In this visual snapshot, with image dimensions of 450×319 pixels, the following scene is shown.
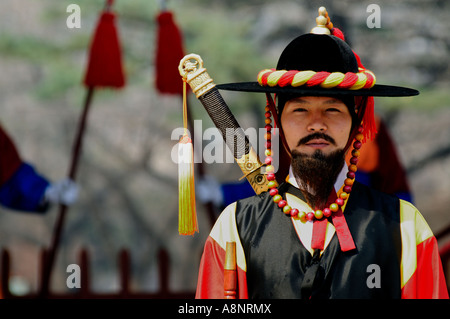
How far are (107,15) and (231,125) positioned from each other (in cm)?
424

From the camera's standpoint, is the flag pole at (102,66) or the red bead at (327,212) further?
the flag pole at (102,66)

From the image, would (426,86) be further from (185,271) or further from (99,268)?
(99,268)

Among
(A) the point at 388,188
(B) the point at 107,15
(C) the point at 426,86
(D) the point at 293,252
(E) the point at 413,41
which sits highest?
(E) the point at 413,41

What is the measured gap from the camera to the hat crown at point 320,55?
9.57 feet

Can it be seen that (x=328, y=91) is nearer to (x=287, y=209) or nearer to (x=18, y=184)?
(x=287, y=209)

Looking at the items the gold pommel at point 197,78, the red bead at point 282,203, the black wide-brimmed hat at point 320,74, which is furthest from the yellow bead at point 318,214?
the gold pommel at point 197,78

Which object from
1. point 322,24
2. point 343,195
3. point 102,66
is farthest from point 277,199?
point 102,66

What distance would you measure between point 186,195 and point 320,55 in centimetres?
73

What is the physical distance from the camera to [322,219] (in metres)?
3.00

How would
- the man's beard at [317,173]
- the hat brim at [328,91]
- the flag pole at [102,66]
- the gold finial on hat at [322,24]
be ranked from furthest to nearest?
the flag pole at [102,66] → the gold finial on hat at [322,24] → the man's beard at [317,173] → the hat brim at [328,91]

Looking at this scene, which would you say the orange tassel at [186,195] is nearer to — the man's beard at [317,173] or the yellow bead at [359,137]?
the man's beard at [317,173]

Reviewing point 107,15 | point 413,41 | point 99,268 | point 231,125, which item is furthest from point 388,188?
point 99,268

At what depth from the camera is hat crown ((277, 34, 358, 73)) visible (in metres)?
2.92

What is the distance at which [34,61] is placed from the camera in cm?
1123
